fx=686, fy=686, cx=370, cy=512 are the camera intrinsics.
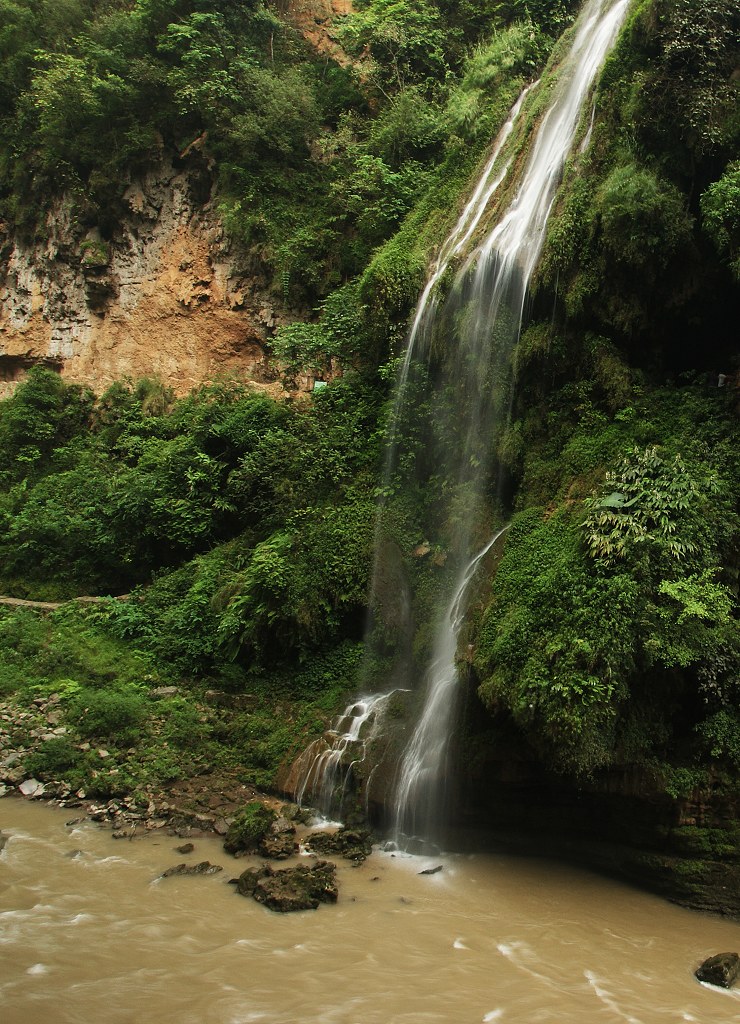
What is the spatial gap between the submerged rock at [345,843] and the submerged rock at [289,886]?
0.57 meters

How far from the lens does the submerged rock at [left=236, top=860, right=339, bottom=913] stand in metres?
5.79

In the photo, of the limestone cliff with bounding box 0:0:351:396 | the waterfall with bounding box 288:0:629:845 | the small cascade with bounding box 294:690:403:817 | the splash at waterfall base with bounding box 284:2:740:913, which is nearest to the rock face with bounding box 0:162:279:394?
the limestone cliff with bounding box 0:0:351:396

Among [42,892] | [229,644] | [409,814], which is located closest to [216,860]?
[42,892]

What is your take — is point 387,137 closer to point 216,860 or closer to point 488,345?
point 488,345

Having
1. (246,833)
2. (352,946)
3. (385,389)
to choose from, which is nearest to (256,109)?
(385,389)

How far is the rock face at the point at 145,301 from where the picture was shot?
17.7m

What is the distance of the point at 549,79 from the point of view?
517 inches

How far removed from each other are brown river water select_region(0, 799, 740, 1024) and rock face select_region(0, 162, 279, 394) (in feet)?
41.2

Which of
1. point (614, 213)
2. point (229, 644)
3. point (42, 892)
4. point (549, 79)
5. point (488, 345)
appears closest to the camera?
point (42, 892)

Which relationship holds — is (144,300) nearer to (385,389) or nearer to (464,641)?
(385,389)

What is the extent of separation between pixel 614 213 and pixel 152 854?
8.90 m

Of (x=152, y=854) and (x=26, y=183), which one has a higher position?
(x=26, y=183)

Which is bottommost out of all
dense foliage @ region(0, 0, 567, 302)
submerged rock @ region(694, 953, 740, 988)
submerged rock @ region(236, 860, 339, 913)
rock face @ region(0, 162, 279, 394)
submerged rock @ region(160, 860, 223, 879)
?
submerged rock @ region(160, 860, 223, 879)

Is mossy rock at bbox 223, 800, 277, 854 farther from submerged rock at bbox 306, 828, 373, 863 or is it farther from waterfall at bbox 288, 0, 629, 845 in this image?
waterfall at bbox 288, 0, 629, 845
